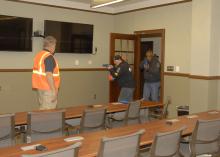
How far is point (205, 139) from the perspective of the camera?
3.35 m

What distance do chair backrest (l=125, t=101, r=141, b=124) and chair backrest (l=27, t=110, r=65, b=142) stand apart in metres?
1.15

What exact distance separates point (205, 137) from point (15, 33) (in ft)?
16.2

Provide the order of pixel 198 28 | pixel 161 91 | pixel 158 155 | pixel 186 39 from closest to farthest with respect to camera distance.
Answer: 1. pixel 158 155
2. pixel 198 28
3. pixel 186 39
4. pixel 161 91

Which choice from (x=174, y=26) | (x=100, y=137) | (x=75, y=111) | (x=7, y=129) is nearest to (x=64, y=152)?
(x=100, y=137)

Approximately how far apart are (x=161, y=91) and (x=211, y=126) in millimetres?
4095

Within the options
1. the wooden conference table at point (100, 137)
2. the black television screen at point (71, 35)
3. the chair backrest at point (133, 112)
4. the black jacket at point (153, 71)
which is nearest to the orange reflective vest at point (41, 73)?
the chair backrest at point (133, 112)

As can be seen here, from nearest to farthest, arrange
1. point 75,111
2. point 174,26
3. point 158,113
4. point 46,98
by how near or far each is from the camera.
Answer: point 75,111 → point 46,98 → point 158,113 → point 174,26

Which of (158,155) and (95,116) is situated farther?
(95,116)

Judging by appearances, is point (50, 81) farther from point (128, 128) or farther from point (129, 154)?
point (129, 154)

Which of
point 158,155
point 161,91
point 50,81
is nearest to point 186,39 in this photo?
point 161,91

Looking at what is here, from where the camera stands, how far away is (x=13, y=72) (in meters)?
7.02

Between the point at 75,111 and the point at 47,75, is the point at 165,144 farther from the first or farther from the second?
the point at 47,75

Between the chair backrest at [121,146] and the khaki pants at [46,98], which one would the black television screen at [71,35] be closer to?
the khaki pants at [46,98]

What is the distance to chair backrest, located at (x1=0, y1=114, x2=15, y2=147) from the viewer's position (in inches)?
132
